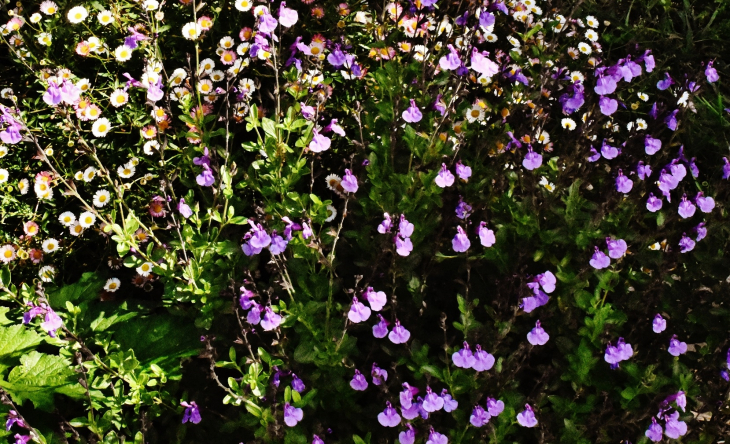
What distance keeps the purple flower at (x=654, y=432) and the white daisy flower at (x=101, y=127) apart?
2.40 metres

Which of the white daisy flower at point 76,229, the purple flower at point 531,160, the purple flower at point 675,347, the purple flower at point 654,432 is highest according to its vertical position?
the purple flower at point 531,160

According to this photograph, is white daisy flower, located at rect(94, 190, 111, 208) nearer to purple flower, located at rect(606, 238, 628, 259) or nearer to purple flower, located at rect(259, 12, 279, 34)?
purple flower, located at rect(259, 12, 279, 34)

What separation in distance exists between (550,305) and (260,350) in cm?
99

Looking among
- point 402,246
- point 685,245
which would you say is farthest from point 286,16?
point 685,245

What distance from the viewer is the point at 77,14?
2855 millimetres

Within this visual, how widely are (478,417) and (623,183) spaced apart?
0.88m

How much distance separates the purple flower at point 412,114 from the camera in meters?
2.16

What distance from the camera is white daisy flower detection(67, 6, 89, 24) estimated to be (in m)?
2.84

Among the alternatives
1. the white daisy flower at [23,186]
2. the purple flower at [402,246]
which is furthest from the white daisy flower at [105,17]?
the purple flower at [402,246]

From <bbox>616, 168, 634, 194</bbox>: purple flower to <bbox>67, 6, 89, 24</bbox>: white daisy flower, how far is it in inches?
91.2

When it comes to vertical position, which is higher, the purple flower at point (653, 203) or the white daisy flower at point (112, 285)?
the purple flower at point (653, 203)

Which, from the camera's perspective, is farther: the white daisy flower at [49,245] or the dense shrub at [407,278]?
the white daisy flower at [49,245]

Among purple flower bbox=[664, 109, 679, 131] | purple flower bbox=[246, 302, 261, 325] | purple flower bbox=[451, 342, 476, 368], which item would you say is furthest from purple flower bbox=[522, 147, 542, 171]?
purple flower bbox=[246, 302, 261, 325]

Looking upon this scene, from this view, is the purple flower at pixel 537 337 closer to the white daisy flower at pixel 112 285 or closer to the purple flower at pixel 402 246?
the purple flower at pixel 402 246
